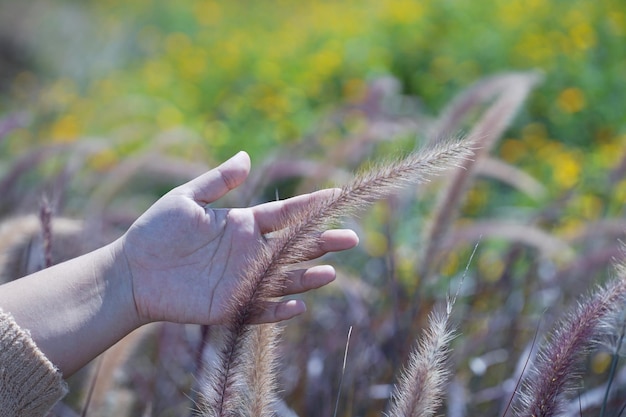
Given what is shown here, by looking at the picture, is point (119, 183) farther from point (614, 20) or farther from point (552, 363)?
point (614, 20)

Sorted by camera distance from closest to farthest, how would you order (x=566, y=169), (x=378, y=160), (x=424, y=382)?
(x=424, y=382)
(x=378, y=160)
(x=566, y=169)

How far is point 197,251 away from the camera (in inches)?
64.4

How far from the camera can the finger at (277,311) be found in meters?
1.41

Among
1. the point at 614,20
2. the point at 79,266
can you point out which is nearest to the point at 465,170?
the point at 79,266

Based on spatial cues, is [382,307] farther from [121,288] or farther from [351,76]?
[351,76]

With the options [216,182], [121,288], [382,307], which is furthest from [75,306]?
[382,307]

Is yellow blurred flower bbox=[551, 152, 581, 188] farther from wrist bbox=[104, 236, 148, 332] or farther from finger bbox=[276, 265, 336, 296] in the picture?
wrist bbox=[104, 236, 148, 332]

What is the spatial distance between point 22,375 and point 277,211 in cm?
60

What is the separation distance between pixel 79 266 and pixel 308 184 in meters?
1.08

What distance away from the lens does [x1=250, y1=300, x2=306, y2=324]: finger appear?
1.41 meters

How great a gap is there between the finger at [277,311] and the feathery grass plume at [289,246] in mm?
34

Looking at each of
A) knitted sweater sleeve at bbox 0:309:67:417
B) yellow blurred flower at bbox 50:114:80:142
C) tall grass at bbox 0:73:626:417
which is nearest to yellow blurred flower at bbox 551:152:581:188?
tall grass at bbox 0:73:626:417

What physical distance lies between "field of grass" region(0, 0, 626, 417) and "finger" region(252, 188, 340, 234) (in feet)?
0.67

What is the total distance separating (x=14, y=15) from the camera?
9984 millimetres
